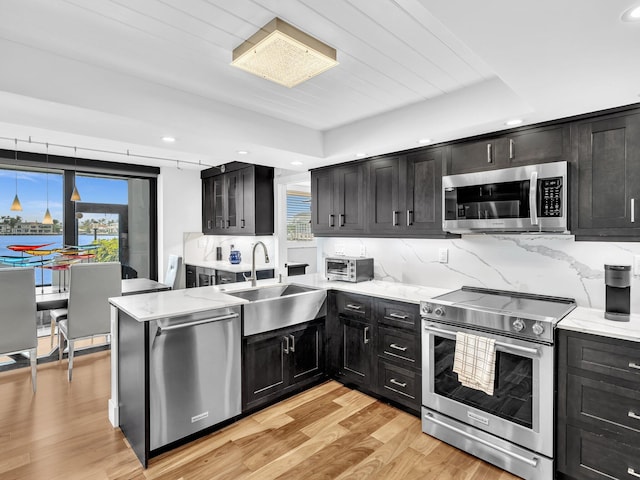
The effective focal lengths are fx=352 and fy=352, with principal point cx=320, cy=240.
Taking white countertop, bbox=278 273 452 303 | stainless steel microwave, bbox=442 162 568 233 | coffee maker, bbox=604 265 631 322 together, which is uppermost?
stainless steel microwave, bbox=442 162 568 233

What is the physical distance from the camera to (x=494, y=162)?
2.60 meters

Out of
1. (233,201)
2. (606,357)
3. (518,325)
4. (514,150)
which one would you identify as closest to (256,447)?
(518,325)

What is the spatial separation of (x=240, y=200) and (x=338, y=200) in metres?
1.73

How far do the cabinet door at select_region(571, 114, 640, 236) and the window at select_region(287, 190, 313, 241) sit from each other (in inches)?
173

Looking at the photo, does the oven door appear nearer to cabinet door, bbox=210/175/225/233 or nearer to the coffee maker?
the coffee maker

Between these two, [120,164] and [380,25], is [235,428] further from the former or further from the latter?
[120,164]

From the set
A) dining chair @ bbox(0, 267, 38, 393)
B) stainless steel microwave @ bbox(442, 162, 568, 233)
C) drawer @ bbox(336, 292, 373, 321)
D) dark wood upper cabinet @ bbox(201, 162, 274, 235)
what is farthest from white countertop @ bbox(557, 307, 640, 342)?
dining chair @ bbox(0, 267, 38, 393)

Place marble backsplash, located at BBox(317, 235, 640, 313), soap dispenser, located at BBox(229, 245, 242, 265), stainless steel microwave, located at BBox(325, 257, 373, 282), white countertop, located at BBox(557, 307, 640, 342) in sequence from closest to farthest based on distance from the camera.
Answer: white countertop, located at BBox(557, 307, 640, 342)
marble backsplash, located at BBox(317, 235, 640, 313)
stainless steel microwave, located at BBox(325, 257, 373, 282)
soap dispenser, located at BBox(229, 245, 242, 265)

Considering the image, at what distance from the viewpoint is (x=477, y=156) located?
269 centimetres

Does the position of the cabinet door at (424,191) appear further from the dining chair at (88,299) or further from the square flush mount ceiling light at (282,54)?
the dining chair at (88,299)

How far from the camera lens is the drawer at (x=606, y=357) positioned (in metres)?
1.79

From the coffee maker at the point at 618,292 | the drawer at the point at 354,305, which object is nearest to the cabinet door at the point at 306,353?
the drawer at the point at 354,305

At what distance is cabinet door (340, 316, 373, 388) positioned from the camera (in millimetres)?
3033

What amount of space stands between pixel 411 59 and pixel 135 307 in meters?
2.35
